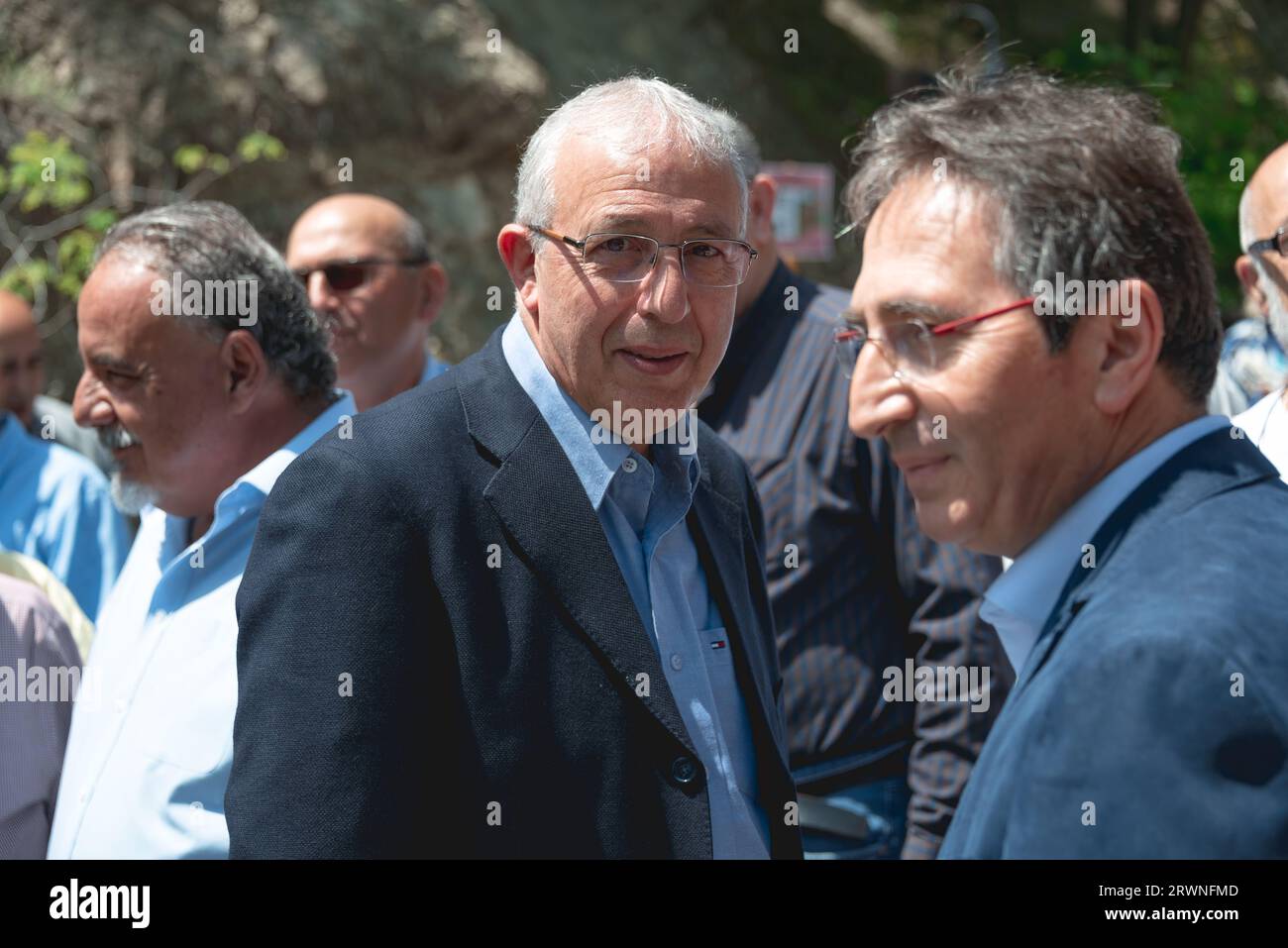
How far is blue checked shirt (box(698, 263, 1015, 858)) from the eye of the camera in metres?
3.05

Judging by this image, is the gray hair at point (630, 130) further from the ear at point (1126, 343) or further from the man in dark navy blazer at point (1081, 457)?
the ear at point (1126, 343)

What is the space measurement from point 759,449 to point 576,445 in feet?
3.82

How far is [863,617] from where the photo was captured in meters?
3.12

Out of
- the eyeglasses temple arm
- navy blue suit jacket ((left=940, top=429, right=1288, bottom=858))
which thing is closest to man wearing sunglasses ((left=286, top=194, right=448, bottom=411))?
the eyeglasses temple arm

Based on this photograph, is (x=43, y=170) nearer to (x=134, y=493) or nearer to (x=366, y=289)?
(x=366, y=289)

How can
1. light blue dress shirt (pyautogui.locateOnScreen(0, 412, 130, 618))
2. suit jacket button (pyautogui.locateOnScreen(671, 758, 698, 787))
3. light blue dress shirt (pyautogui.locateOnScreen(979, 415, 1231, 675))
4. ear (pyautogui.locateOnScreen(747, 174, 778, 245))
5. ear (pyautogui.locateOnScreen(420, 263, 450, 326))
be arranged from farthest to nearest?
ear (pyautogui.locateOnScreen(420, 263, 450, 326))
light blue dress shirt (pyautogui.locateOnScreen(0, 412, 130, 618))
ear (pyautogui.locateOnScreen(747, 174, 778, 245))
suit jacket button (pyautogui.locateOnScreen(671, 758, 698, 787))
light blue dress shirt (pyautogui.locateOnScreen(979, 415, 1231, 675))

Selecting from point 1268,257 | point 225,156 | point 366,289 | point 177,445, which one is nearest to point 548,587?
point 177,445

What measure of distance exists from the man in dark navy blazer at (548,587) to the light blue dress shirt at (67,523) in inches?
104

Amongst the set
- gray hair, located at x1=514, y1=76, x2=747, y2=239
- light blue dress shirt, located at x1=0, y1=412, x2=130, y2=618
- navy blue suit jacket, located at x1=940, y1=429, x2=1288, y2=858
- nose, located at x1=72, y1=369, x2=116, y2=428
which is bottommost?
navy blue suit jacket, located at x1=940, y1=429, x2=1288, y2=858

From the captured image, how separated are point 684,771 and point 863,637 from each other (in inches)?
48.7

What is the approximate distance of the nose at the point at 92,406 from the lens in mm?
2912

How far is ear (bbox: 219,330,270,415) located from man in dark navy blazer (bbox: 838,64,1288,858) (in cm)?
148

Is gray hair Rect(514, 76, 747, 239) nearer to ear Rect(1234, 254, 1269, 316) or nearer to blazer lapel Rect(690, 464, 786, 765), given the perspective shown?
blazer lapel Rect(690, 464, 786, 765)
